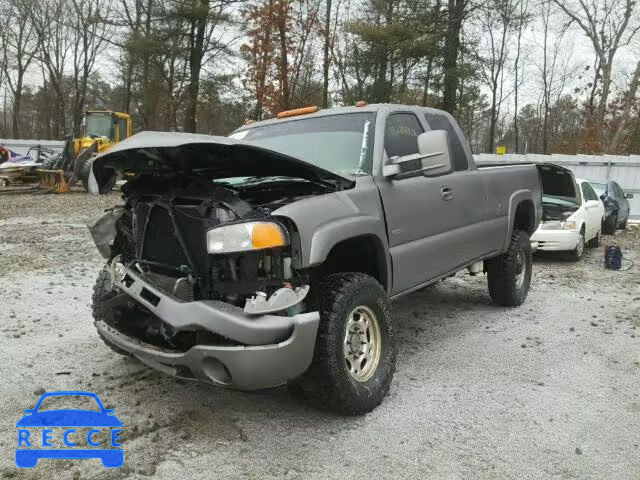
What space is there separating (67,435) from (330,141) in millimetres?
2714

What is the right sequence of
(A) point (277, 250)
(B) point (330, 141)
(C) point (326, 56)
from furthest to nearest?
(C) point (326, 56), (B) point (330, 141), (A) point (277, 250)

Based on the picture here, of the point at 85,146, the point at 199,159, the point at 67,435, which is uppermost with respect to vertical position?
the point at 85,146

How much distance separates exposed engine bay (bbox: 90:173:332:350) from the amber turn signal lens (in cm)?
2

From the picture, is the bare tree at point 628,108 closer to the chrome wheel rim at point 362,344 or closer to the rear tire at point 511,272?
the rear tire at point 511,272

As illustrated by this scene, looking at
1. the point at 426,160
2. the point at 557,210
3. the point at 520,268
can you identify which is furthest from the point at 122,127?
the point at 426,160

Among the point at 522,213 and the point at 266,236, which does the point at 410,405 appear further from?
the point at 522,213

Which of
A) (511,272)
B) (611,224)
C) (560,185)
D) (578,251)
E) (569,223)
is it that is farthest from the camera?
(611,224)

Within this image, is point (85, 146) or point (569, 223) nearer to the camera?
point (569, 223)

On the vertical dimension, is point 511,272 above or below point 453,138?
below

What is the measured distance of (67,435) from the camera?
10.5 ft

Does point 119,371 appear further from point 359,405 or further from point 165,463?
point 359,405

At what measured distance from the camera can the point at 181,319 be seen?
2.98m

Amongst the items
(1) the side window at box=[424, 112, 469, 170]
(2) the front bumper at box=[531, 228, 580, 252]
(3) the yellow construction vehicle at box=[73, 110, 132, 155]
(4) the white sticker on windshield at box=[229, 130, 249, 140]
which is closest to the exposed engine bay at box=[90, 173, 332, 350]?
(4) the white sticker on windshield at box=[229, 130, 249, 140]

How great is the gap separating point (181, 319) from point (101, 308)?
0.96 m
